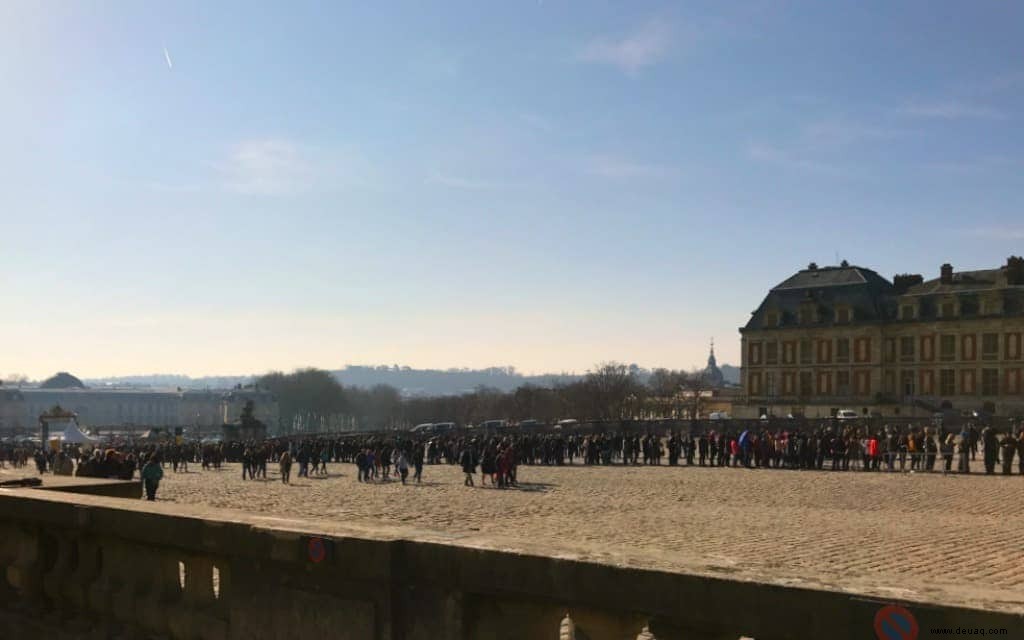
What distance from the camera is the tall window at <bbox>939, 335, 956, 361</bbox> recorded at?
220 feet

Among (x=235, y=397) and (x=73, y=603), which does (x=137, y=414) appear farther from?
(x=73, y=603)

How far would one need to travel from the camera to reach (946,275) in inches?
2741

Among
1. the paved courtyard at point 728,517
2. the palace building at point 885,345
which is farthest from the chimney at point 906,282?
the paved courtyard at point 728,517

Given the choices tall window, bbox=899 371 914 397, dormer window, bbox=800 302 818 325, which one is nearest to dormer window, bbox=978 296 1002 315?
tall window, bbox=899 371 914 397

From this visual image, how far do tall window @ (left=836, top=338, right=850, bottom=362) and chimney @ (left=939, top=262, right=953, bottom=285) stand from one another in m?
7.77

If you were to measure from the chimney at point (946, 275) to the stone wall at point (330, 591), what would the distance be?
72319 millimetres

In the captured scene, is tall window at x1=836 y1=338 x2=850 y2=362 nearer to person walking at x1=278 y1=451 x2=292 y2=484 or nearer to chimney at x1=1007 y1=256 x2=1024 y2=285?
chimney at x1=1007 y1=256 x2=1024 y2=285

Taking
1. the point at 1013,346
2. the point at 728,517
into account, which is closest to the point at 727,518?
the point at 728,517

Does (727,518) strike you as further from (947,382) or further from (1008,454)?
(947,382)

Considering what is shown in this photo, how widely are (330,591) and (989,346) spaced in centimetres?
6987

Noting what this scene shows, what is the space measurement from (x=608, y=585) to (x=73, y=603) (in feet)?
9.85

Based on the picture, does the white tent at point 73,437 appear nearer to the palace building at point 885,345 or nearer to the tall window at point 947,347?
the palace building at point 885,345

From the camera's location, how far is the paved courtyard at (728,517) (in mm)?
3199

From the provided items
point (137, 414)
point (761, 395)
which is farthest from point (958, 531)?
point (137, 414)
